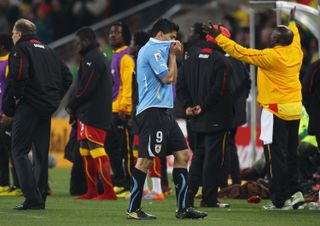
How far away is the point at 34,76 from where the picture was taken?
15.0m

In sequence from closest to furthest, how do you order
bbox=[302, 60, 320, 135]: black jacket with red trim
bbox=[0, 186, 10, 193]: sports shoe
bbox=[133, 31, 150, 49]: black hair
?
bbox=[302, 60, 320, 135]: black jacket with red trim < bbox=[133, 31, 150, 49]: black hair < bbox=[0, 186, 10, 193]: sports shoe

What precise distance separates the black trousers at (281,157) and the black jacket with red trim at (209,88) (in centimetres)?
76

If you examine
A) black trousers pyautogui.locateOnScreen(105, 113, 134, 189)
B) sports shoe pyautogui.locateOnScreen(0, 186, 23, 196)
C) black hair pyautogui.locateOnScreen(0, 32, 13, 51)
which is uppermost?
black hair pyautogui.locateOnScreen(0, 32, 13, 51)

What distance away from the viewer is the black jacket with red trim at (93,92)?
16562 mm

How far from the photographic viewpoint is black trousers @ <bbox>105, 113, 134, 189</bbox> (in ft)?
59.6

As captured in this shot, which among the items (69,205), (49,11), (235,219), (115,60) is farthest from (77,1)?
(235,219)

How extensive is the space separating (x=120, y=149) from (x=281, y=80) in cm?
386

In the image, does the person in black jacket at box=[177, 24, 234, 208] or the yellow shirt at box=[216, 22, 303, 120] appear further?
the person in black jacket at box=[177, 24, 234, 208]

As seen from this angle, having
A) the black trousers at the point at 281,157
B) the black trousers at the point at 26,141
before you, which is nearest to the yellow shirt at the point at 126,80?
the black trousers at the point at 26,141

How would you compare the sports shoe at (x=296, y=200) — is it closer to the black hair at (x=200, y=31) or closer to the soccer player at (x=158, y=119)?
the soccer player at (x=158, y=119)

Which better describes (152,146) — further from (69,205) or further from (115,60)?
(115,60)

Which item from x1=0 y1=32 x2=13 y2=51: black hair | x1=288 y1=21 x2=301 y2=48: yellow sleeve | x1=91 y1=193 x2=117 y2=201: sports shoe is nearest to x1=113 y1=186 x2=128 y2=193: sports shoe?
x1=91 y1=193 x2=117 y2=201: sports shoe

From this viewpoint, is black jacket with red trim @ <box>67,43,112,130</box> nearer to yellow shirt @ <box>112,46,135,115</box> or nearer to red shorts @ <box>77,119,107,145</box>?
red shorts @ <box>77,119,107,145</box>

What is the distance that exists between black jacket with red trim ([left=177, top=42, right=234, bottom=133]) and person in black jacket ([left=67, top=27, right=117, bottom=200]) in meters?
1.24
